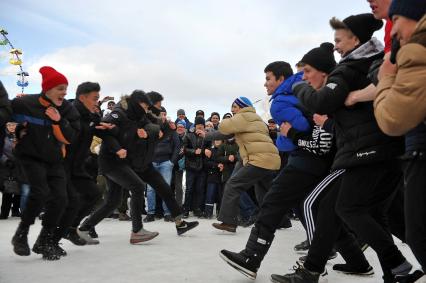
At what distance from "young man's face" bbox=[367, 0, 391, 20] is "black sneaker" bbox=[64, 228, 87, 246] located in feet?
13.6

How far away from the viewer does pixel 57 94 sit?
461cm

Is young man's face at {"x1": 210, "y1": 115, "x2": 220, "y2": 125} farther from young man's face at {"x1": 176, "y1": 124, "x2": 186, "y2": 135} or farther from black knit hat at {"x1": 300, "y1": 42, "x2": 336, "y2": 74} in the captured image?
black knit hat at {"x1": 300, "y1": 42, "x2": 336, "y2": 74}

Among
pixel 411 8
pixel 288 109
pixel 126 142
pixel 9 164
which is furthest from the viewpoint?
pixel 9 164

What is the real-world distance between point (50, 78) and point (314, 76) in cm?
275

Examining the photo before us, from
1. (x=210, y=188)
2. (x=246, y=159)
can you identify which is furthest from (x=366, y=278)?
(x=210, y=188)

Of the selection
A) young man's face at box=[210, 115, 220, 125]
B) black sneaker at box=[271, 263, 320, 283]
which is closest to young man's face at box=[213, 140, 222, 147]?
young man's face at box=[210, 115, 220, 125]

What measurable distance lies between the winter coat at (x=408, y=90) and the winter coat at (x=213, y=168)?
7.72m

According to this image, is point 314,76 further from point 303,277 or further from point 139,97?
point 139,97

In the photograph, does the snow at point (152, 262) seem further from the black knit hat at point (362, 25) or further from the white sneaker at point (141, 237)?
the black knit hat at point (362, 25)

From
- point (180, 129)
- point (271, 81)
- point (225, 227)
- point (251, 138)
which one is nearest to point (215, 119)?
point (180, 129)

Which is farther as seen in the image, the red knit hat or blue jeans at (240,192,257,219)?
blue jeans at (240,192,257,219)

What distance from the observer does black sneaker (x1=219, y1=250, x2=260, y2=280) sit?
3.38 meters

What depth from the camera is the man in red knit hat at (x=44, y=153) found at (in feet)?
14.3

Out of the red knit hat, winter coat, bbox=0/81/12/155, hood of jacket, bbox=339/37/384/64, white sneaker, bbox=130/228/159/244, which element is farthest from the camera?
white sneaker, bbox=130/228/159/244
